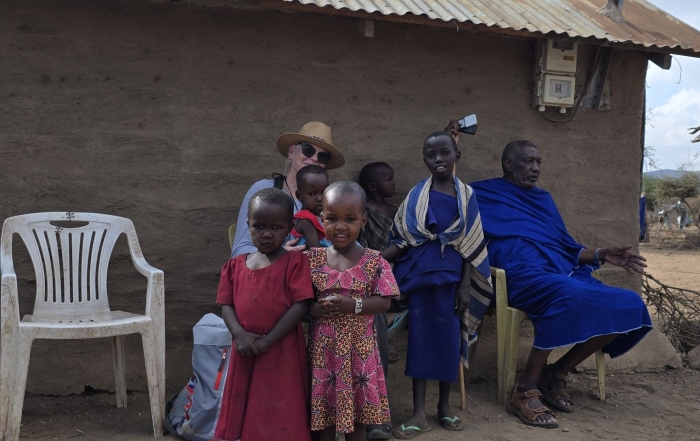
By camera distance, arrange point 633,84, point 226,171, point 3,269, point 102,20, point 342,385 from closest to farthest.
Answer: point 342,385, point 3,269, point 102,20, point 226,171, point 633,84

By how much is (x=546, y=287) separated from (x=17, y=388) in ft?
9.64

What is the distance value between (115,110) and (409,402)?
253cm

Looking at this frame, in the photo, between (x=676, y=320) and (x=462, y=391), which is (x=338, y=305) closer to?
(x=462, y=391)

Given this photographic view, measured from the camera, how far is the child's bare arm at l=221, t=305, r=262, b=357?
286cm

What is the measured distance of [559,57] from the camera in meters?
5.21

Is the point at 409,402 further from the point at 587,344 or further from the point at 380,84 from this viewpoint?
the point at 380,84

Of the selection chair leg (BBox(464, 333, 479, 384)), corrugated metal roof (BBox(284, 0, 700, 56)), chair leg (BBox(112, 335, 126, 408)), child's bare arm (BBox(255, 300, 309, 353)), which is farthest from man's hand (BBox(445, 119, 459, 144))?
chair leg (BBox(112, 335, 126, 408))

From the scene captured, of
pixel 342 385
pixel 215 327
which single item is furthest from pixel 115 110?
pixel 342 385

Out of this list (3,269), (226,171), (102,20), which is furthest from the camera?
(226,171)

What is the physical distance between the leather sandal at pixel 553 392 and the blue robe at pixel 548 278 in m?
0.38

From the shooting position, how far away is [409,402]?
177 inches

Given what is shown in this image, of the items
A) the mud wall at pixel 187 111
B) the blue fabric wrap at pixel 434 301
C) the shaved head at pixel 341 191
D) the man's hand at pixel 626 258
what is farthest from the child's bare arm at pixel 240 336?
the man's hand at pixel 626 258

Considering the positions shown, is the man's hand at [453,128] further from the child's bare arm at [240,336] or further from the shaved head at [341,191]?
the child's bare arm at [240,336]

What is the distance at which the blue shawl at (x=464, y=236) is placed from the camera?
4.06 metres
